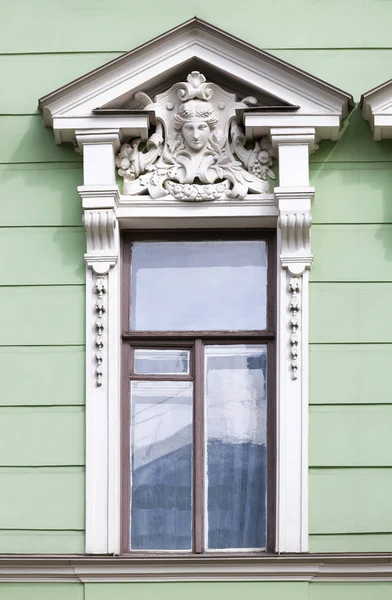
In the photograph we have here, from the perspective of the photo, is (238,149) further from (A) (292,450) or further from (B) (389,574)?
(B) (389,574)

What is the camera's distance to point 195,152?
940cm

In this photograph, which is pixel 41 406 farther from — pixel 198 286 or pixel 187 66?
pixel 187 66

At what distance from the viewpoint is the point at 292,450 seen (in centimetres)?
901

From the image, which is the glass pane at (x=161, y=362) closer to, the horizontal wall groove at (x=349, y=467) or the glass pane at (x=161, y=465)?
the glass pane at (x=161, y=465)

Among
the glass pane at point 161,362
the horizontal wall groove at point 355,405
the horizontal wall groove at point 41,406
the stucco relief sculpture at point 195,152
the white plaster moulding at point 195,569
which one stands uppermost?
the stucco relief sculpture at point 195,152

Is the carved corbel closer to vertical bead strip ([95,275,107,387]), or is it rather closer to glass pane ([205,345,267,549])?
vertical bead strip ([95,275,107,387])

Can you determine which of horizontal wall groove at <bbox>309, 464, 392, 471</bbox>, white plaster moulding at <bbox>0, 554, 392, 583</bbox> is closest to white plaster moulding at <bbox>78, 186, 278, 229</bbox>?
horizontal wall groove at <bbox>309, 464, 392, 471</bbox>

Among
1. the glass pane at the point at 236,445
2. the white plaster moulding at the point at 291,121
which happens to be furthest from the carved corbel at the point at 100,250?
the white plaster moulding at the point at 291,121

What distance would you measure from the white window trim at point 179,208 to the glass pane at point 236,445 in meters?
0.22

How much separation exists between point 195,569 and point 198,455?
688 millimetres

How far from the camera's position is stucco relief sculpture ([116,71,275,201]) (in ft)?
30.7

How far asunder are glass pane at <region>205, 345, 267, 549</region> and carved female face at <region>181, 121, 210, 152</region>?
119 centimetres

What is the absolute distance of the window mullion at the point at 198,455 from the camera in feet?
29.9

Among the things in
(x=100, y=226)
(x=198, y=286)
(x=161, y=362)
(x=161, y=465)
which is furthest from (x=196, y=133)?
(x=161, y=465)
